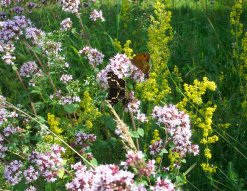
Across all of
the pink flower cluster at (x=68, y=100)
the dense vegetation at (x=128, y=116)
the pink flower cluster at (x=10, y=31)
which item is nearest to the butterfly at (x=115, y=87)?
the dense vegetation at (x=128, y=116)

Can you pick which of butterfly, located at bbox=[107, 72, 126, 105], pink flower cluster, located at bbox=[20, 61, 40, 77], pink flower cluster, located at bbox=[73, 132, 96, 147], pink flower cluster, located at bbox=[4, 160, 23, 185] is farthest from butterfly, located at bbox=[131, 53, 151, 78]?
pink flower cluster, located at bbox=[20, 61, 40, 77]

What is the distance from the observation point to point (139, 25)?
5.08 m

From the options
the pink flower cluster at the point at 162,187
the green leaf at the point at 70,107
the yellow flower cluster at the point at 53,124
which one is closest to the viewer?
the pink flower cluster at the point at 162,187

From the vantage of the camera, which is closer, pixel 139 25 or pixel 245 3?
pixel 139 25

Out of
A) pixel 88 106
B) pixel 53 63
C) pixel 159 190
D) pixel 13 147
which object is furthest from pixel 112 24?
pixel 159 190

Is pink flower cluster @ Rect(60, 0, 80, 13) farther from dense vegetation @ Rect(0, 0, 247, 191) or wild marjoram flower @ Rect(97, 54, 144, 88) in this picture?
wild marjoram flower @ Rect(97, 54, 144, 88)

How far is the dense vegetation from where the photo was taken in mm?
2516

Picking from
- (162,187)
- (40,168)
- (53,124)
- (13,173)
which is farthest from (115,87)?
(162,187)

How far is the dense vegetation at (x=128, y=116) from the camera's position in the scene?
2516 millimetres

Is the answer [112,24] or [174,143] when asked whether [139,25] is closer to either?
[112,24]

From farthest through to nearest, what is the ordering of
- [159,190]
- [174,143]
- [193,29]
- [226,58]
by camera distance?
1. [193,29]
2. [226,58]
3. [174,143]
4. [159,190]

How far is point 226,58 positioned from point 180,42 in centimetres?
65

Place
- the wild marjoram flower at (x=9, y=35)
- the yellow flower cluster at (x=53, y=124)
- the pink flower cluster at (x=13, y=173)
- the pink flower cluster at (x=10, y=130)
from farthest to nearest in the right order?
the wild marjoram flower at (x=9, y=35) < the pink flower cluster at (x=10, y=130) < the yellow flower cluster at (x=53, y=124) < the pink flower cluster at (x=13, y=173)

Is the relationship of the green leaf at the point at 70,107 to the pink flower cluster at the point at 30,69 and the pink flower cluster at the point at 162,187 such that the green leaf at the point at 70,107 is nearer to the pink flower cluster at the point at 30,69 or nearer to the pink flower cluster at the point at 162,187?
the pink flower cluster at the point at 30,69
